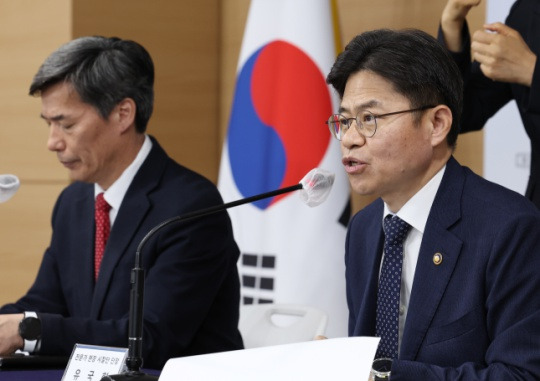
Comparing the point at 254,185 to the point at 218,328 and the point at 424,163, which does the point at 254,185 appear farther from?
the point at 424,163

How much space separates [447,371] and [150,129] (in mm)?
2839

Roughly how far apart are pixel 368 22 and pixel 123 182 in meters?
1.73

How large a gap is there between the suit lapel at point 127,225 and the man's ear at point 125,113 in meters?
0.14

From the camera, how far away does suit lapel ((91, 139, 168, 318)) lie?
2469 mm

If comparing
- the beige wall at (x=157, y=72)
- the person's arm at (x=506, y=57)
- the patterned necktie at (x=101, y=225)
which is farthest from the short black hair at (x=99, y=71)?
the beige wall at (x=157, y=72)

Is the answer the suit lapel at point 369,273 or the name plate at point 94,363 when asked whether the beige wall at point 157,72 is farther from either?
the name plate at point 94,363

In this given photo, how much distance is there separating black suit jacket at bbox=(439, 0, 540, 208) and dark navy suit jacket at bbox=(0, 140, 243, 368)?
0.75 metres

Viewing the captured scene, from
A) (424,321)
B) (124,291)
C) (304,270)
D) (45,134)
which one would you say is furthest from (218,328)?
(45,134)

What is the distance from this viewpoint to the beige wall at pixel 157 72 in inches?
157

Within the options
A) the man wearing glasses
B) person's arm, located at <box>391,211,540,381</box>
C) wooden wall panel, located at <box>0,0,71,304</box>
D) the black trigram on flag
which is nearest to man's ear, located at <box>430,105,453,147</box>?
the man wearing glasses

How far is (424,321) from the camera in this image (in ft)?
5.76

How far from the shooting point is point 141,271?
1703mm

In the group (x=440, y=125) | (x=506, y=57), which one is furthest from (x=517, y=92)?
(x=440, y=125)

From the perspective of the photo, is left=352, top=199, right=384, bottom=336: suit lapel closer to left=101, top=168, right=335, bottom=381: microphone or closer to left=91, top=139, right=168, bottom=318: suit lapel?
left=101, top=168, right=335, bottom=381: microphone
